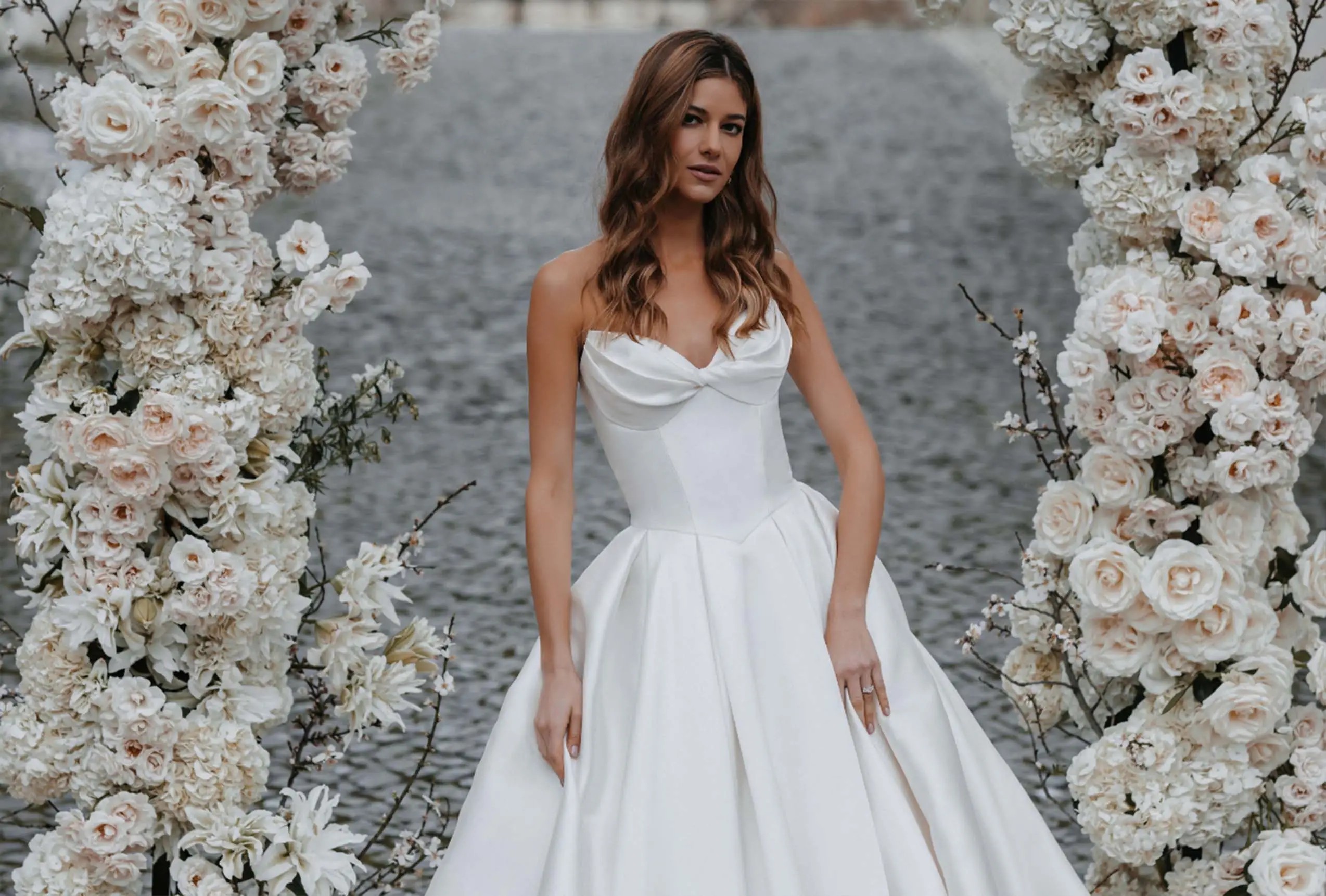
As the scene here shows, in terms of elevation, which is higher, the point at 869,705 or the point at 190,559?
the point at 190,559

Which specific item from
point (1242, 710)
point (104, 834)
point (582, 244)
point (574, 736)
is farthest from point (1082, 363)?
point (582, 244)

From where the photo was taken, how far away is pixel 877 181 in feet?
40.7

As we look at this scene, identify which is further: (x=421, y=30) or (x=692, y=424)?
(x=421, y=30)

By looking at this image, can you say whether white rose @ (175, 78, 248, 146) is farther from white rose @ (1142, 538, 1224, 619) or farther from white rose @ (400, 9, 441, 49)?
white rose @ (1142, 538, 1224, 619)

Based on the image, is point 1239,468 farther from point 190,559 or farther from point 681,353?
point 190,559

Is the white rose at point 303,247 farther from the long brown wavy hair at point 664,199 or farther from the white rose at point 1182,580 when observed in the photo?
the white rose at point 1182,580

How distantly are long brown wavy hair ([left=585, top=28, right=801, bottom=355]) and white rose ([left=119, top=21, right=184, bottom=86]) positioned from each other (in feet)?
2.23

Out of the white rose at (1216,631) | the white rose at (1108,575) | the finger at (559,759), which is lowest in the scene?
the finger at (559,759)

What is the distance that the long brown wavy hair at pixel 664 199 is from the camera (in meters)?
2.59

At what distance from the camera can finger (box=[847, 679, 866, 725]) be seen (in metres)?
2.66

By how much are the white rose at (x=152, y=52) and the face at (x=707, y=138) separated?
77cm

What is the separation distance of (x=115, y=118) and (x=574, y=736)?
116 cm

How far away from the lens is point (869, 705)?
266 centimetres

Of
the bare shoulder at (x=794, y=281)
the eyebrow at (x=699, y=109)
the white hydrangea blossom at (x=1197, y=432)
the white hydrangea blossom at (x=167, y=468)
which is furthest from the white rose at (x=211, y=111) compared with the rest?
the white hydrangea blossom at (x=1197, y=432)
